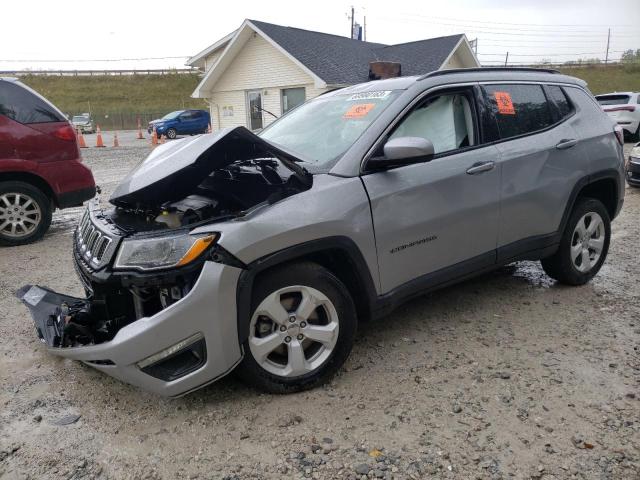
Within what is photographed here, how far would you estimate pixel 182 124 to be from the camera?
29.7 metres

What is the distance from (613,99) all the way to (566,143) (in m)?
15.4

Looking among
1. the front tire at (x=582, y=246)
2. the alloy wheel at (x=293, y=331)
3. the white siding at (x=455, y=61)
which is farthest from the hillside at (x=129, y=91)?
the alloy wheel at (x=293, y=331)

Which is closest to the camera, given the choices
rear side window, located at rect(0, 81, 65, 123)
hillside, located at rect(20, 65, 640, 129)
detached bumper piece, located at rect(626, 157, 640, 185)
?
rear side window, located at rect(0, 81, 65, 123)

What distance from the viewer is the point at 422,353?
3.33 metres

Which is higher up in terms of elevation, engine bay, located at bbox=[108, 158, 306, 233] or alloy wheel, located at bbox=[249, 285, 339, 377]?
engine bay, located at bbox=[108, 158, 306, 233]

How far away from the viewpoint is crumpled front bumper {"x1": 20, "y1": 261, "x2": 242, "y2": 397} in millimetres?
2416

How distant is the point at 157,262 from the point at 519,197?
2576mm

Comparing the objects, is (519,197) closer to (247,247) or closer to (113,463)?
(247,247)

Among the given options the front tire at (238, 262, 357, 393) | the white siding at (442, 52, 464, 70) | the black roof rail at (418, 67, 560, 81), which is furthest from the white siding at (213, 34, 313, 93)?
the front tire at (238, 262, 357, 393)

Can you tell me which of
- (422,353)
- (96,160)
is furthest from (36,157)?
(96,160)

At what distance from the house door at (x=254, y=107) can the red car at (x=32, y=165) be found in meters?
16.4

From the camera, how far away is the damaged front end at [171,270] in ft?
8.02

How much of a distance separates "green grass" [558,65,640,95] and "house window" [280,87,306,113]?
32.3 m

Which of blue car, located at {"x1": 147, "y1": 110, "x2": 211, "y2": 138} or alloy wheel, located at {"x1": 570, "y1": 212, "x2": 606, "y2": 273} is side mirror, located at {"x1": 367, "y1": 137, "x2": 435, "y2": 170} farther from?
blue car, located at {"x1": 147, "y1": 110, "x2": 211, "y2": 138}
